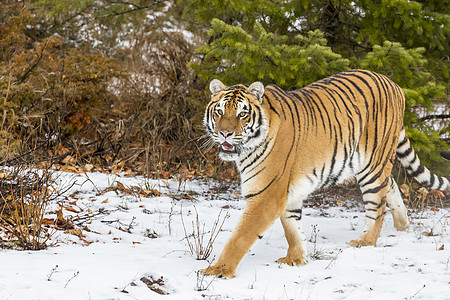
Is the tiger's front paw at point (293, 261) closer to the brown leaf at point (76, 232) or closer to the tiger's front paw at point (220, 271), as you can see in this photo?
the tiger's front paw at point (220, 271)

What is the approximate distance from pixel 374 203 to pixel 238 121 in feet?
6.39

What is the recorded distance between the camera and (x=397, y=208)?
5.86 m

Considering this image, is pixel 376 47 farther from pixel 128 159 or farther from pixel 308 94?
pixel 128 159

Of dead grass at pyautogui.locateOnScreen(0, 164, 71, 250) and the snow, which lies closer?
the snow

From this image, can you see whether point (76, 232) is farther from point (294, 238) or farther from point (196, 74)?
point (196, 74)

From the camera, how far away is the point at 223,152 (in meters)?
4.25

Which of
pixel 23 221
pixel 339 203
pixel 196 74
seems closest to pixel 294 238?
pixel 23 221

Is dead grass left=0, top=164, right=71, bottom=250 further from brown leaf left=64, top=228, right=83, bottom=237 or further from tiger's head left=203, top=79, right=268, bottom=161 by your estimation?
tiger's head left=203, top=79, right=268, bottom=161

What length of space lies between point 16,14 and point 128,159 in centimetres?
515

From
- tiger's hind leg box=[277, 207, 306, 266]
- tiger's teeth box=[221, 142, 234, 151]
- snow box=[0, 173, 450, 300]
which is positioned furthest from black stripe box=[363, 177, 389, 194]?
tiger's teeth box=[221, 142, 234, 151]

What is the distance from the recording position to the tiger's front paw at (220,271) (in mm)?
3982

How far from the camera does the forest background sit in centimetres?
629

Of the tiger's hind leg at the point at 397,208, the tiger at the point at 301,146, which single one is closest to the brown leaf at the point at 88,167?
the tiger at the point at 301,146

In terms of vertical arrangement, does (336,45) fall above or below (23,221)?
above
